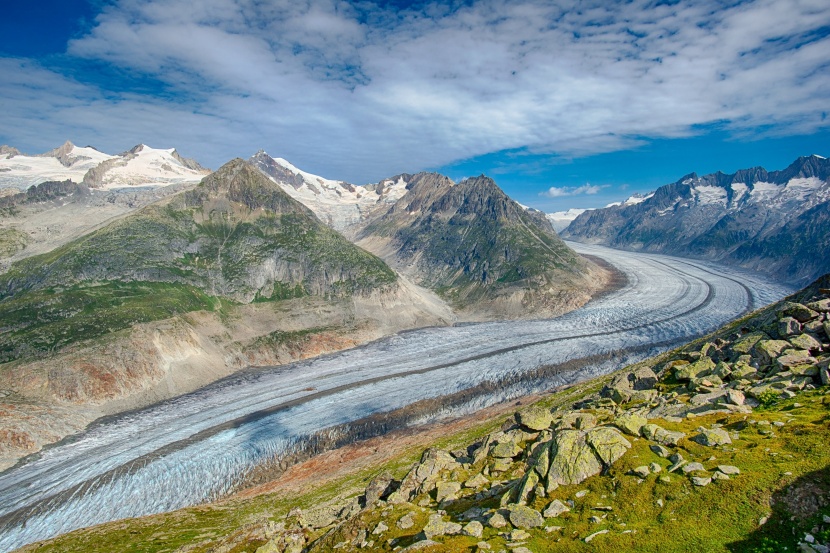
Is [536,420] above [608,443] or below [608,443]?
below

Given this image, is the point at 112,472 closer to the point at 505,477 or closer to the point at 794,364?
the point at 505,477

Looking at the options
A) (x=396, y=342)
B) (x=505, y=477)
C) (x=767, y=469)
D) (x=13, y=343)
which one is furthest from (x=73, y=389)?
(x=767, y=469)

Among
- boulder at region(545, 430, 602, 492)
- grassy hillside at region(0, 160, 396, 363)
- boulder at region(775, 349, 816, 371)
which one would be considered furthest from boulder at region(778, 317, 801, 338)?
grassy hillside at region(0, 160, 396, 363)

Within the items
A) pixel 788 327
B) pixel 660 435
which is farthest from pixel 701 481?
pixel 788 327

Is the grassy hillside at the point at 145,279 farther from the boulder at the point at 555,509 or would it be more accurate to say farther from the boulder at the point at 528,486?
the boulder at the point at 555,509

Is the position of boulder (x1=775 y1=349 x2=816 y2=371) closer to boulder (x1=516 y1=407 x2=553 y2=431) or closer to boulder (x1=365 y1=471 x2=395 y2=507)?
boulder (x1=516 y1=407 x2=553 y2=431)

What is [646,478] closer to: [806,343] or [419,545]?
[419,545]
